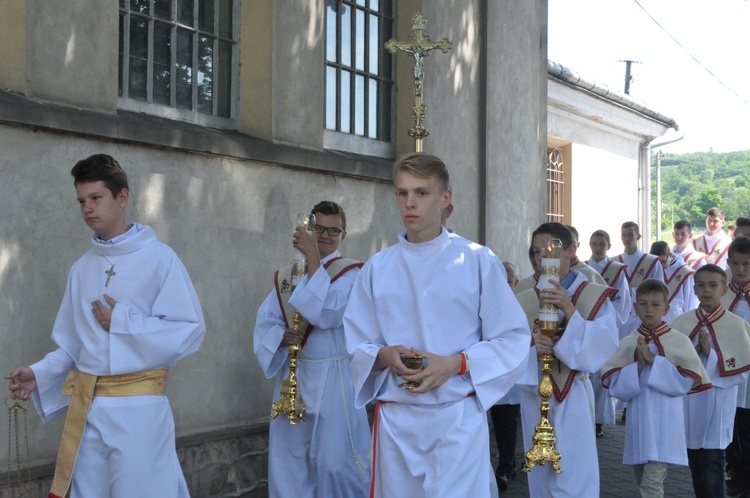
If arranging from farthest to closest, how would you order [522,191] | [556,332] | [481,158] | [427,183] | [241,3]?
[522,191] → [481,158] → [241,3] → [556,332] → [427,183]

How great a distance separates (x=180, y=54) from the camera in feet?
28.0

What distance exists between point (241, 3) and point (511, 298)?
184 inches

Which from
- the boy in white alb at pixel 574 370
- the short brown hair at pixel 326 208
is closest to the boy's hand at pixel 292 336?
the short brown hair at pixel 326 208

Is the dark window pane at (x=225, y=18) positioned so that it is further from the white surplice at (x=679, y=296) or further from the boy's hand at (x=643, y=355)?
the white surplice at (x=679, y=296)

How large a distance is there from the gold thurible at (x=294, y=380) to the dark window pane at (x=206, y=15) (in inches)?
83.1

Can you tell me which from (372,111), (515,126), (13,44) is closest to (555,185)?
(515,126)

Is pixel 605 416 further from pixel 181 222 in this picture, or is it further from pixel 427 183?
pixel 427 183

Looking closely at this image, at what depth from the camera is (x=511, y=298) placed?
5.30m

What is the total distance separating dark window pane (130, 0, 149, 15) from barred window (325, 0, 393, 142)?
2465 millimetres

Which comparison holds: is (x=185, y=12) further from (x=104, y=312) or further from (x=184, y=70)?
(x=104, y=312)

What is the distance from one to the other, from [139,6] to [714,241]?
38.0 feet

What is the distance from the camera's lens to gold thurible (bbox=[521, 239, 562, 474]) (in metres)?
6.70

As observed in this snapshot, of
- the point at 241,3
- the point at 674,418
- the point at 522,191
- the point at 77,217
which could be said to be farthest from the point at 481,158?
the point at 77,217

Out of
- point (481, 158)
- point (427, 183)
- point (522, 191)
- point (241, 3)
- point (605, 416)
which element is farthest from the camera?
point (522, 191)
